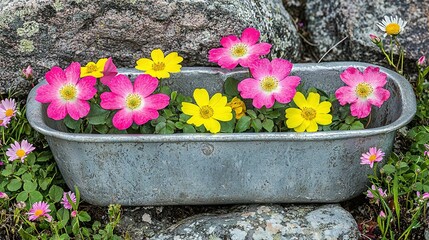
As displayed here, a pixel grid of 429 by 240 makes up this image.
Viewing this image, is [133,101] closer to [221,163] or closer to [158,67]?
[158,67]

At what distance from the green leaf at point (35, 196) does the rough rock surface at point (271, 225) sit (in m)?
0.36

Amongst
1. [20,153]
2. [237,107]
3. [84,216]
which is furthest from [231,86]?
[20,153]

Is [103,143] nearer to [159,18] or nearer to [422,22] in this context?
[159,18]

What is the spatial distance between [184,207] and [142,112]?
1.52 feet

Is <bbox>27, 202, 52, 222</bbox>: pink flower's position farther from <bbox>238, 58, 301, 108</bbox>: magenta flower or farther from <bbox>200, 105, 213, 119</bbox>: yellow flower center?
<bbox>238, 58, 301, 108</bbox>: magenta flower

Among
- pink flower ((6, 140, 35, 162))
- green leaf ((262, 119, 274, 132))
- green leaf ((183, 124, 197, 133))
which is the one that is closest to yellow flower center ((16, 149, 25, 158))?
pink flower ((6, 140, 35, 162))

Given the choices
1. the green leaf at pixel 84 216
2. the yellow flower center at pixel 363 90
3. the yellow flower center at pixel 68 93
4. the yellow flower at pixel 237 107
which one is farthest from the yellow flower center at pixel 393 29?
the green leaf at pixel 84 216

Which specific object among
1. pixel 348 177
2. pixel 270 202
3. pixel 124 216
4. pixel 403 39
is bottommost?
pixel 124 216

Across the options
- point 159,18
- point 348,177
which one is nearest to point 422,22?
point 348,177

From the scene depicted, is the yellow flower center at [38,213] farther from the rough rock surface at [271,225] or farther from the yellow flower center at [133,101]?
the yellow flower center at [133,101]

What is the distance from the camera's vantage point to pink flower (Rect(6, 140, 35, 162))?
263cm

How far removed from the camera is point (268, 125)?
2514 mm

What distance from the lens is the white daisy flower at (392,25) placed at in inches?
109

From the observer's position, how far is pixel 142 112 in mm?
2471
